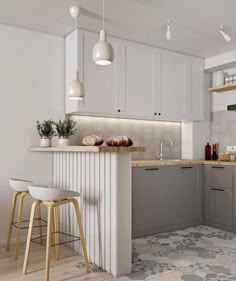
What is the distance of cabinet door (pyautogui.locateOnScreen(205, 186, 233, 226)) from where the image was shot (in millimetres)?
4375

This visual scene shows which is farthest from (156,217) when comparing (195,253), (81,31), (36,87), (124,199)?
(81,31)

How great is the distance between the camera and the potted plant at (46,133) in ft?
12.4

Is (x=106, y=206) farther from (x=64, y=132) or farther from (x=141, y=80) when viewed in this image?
(x=141, y=80)

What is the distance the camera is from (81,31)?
12.8ft

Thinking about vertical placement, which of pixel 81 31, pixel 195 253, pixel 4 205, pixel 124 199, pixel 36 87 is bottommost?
pixel 195 253

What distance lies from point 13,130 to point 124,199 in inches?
68.9

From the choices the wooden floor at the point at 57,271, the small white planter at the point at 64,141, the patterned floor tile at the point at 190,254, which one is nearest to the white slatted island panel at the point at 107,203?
the wooden floor at the point at 57,271

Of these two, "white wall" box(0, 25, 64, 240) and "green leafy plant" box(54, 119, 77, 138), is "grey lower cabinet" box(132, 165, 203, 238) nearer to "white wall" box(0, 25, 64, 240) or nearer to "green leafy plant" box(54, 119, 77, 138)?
"green leafy plant" box(54, 119, 77, 138)

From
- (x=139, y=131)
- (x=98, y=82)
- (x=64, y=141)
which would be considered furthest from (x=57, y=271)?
(x=139, y=131)

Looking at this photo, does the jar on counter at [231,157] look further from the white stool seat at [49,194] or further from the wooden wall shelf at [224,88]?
the white stool seat at [49,194]

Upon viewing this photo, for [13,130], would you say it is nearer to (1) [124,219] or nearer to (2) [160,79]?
(1) [124,219]

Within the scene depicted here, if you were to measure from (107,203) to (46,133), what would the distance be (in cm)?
138

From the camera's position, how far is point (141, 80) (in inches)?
175

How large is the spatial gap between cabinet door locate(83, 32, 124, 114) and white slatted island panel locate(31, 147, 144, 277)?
3.07 feet
